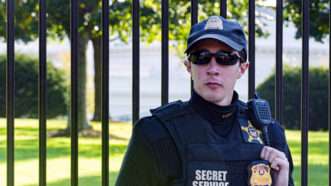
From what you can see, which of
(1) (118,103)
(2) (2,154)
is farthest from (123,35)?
(1) (118,103)

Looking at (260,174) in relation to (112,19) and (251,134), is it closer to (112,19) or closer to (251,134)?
(251,134)

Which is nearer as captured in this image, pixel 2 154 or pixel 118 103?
pixel 2 154

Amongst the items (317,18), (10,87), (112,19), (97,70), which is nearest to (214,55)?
(10,87)

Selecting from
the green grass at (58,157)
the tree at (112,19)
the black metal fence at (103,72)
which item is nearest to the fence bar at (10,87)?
the black metal fence at (103,72)

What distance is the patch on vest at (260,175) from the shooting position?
1.96 m

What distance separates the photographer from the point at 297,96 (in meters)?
15.1

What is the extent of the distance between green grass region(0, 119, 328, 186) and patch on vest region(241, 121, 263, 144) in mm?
4687

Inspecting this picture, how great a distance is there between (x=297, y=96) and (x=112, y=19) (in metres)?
6.09

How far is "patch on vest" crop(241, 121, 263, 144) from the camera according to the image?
204cm

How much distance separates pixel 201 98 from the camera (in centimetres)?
203

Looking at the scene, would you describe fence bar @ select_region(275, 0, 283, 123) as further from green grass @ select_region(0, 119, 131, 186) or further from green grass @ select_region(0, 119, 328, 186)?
green grass @ select_region(0, 119, 328, 186)

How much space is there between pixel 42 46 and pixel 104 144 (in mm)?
509

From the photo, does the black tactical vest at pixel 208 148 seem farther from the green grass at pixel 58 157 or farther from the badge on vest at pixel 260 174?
the green grass at pixel 58 157

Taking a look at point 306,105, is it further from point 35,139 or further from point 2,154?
point 35,139
